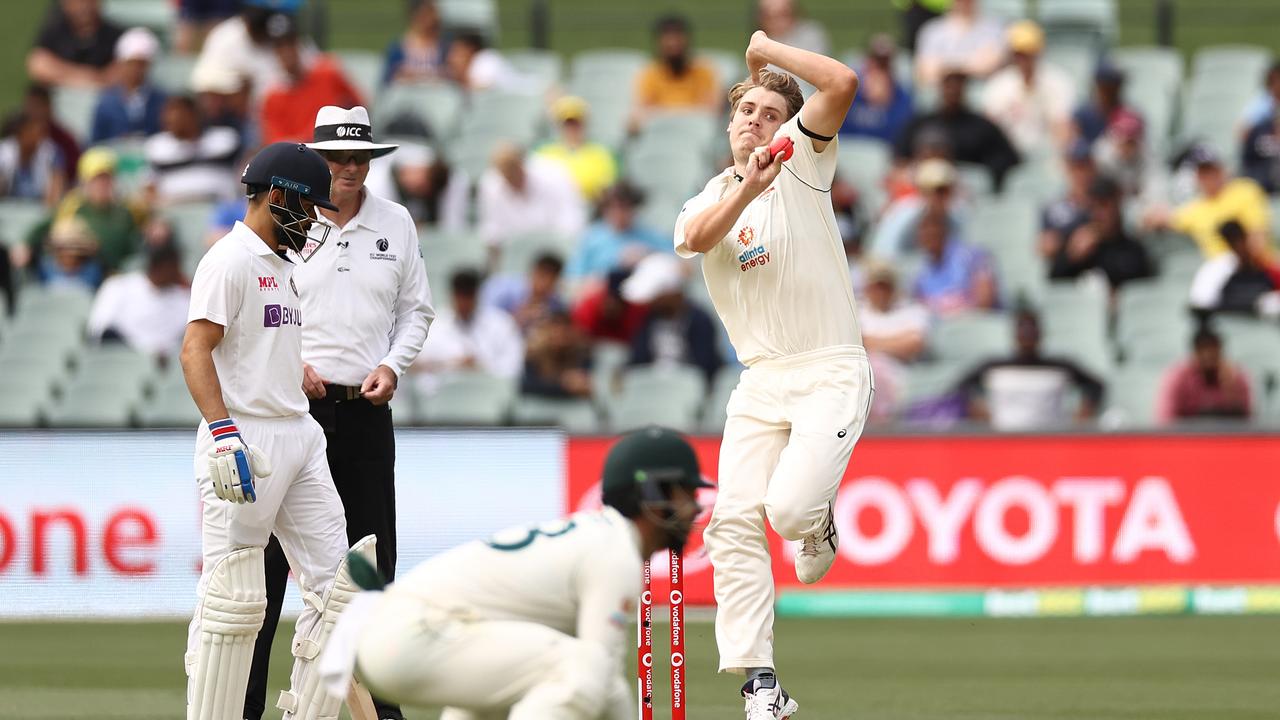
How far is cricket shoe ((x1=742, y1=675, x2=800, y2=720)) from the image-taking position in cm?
674

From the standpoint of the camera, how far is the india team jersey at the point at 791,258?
695 centimetres

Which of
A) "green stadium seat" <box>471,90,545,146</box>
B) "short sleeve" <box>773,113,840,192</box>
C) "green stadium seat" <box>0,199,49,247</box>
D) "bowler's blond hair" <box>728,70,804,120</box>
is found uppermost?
"green stadium seat" <box>471,90,545,146</box>

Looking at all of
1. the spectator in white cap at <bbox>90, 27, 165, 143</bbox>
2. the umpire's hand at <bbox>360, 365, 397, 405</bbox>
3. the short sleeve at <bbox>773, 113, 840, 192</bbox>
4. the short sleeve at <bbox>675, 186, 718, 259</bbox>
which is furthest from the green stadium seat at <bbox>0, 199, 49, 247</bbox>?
the short sleeve at <bbox>773, 113, 840, 192</bbox>

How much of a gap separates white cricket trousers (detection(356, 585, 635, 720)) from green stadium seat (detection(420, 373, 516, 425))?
847 centimetres

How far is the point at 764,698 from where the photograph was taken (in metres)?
6.74

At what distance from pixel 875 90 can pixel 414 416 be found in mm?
5450

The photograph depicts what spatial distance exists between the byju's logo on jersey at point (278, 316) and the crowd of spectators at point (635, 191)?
22.5 feet

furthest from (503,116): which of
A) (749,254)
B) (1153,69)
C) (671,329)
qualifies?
(749,254)

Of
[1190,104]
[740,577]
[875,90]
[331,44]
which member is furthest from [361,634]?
[331,44]

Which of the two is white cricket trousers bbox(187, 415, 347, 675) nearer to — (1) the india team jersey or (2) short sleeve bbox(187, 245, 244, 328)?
(2) short sleeve bbox(187, 245, 244, 328)

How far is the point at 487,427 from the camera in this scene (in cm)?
1271

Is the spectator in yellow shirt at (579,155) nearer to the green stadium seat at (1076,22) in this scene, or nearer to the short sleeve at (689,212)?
the green stadium seat at (1076,22)

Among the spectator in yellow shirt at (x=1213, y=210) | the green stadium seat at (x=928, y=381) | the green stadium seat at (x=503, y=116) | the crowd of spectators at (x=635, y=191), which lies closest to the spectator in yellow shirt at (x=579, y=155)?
the crowd of spectators at (x=635, y=191)

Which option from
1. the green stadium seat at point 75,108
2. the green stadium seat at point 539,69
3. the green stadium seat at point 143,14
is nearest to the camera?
the green stadium seat at point 75,108
